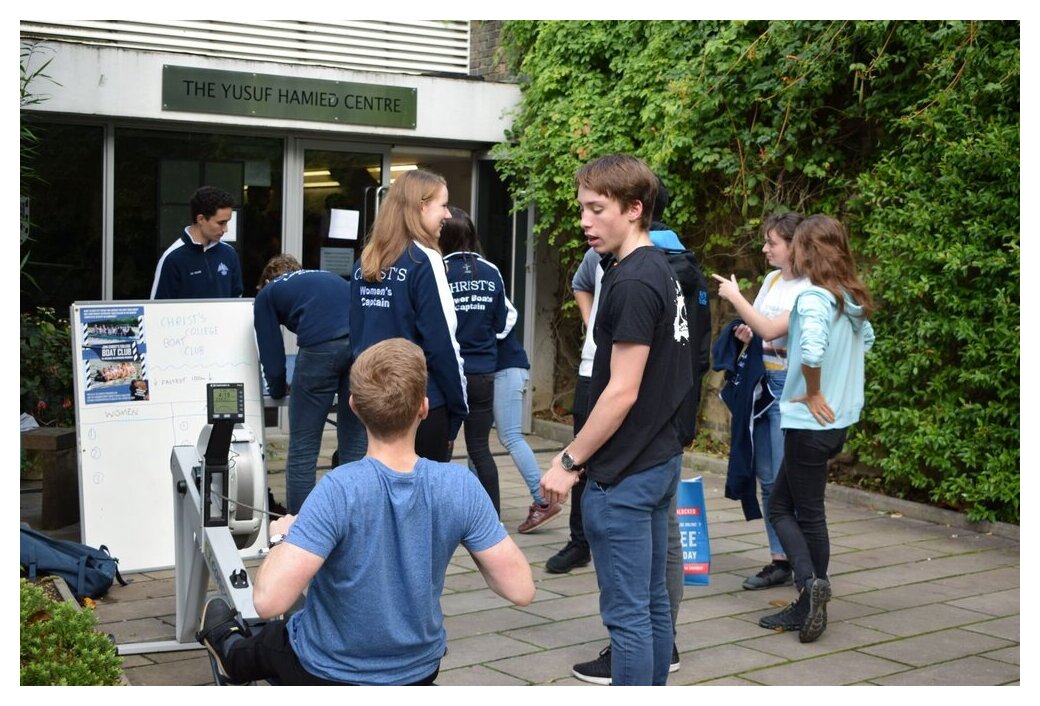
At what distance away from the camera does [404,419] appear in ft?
10.2

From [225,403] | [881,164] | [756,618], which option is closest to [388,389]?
[225,403]

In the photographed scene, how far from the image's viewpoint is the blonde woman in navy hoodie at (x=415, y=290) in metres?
5.01

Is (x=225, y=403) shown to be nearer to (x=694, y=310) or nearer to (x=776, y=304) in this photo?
Answer: (x=694, y=310)

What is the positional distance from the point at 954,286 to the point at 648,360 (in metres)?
4.26

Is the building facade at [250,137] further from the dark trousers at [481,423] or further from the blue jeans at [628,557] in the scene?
the blue jeans at [628,557]

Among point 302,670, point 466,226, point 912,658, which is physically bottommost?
point 912,658

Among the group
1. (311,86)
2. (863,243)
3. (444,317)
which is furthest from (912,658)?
(311,86)

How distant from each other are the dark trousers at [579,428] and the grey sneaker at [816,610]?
1103mm

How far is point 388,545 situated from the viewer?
3086 mm

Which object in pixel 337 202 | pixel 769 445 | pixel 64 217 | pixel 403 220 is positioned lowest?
pixel 769 445

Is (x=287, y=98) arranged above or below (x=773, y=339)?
above

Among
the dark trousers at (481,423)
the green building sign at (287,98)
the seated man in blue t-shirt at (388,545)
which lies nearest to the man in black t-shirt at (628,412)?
the seated man in blue t-shirt at (388,545)

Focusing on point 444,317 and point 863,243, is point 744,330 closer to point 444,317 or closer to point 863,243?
point 444,317

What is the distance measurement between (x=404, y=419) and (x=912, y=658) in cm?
291
